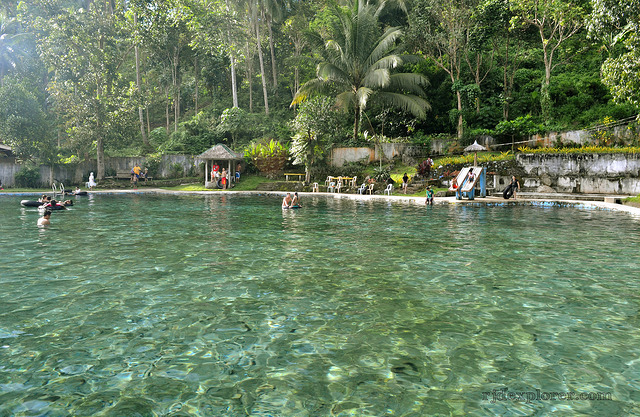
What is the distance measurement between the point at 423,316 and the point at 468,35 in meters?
27.9

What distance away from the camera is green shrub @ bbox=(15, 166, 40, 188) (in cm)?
3123

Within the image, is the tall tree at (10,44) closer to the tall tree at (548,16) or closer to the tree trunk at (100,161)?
the tree trunk at (100,161)

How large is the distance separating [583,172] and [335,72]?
1610 centimetres

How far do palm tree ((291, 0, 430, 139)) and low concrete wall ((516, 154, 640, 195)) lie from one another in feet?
26.5

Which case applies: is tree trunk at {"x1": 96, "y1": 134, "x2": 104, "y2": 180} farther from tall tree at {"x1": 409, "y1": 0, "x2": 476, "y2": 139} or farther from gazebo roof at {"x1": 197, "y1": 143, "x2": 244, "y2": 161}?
tall tree at {"x1": 409, "y1": 0, "x2": 476, "y2": 139}

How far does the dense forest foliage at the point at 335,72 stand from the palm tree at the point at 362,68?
0.31 feet

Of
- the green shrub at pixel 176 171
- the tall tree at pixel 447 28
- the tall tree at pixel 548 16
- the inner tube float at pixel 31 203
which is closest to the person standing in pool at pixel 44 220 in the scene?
the inner tube float at pixel 31 203

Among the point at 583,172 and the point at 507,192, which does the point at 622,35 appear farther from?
the point at 583,172

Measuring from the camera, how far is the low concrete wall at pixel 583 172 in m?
21.4

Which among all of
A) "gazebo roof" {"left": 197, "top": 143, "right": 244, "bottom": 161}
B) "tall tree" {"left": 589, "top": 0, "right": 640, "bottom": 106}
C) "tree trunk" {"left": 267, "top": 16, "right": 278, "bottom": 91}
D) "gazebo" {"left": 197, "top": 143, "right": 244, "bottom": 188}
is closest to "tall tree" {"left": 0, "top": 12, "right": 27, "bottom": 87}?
"tree trunk" {"left": 267, "top": 16, "right": 278, "bottom": 91}

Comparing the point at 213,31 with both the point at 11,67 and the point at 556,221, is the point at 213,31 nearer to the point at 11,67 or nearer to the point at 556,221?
the point at 11,67

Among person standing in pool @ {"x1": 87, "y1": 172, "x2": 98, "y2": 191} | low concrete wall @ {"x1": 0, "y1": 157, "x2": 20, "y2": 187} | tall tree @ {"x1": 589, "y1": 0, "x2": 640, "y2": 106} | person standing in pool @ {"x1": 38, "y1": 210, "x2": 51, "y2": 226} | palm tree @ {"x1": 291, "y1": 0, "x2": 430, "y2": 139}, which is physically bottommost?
person standing in pool @ {"x1": 38, "y1": 210, "x2": 51, "y2": 226}

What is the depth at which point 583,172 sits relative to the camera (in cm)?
2278

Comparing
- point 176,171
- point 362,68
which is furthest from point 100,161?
point 362,68
